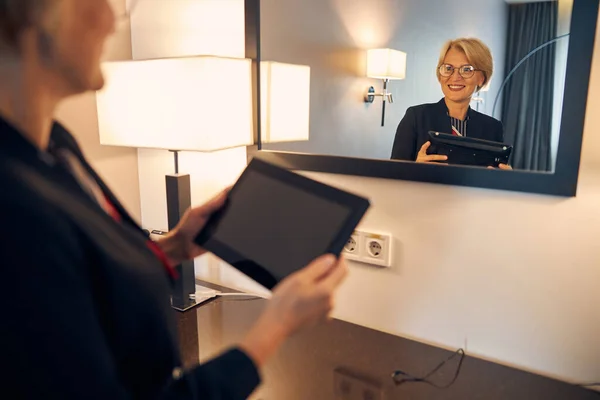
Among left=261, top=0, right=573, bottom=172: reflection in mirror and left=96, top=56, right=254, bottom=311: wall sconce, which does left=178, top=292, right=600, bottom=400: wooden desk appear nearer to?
left=96, top=56, right=254, bottom=311: wall sconce

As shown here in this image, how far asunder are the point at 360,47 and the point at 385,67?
9 centimetres

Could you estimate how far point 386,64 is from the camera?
116 centimetres

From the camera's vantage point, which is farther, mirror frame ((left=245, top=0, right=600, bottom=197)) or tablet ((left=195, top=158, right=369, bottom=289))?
mirror frame ((left=245, top=0, right=600, bottom=197))

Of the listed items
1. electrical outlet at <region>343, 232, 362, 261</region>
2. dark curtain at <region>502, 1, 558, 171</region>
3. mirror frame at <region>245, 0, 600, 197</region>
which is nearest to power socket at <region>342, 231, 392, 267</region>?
electrical outlet at <region>343, 232, 362, 261</region>

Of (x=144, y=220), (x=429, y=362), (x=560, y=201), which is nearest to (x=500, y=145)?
(x=560, y=201)

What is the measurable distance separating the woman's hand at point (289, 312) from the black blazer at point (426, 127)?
1.81 feet

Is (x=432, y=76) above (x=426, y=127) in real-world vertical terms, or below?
above

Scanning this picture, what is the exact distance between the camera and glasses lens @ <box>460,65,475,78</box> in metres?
1.05

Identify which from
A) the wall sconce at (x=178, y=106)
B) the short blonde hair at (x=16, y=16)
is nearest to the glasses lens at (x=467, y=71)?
the wall sconce at (x=178, y=106)

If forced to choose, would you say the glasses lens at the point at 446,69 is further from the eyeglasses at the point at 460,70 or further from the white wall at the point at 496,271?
the white wall at the point at 496,271

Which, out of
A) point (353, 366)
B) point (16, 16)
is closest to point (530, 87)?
point (353, 366)

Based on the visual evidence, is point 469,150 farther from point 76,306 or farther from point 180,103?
point 76,306

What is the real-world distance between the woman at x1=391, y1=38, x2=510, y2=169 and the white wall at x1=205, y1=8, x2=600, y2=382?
100 mm

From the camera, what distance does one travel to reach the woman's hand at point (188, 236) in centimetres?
94
